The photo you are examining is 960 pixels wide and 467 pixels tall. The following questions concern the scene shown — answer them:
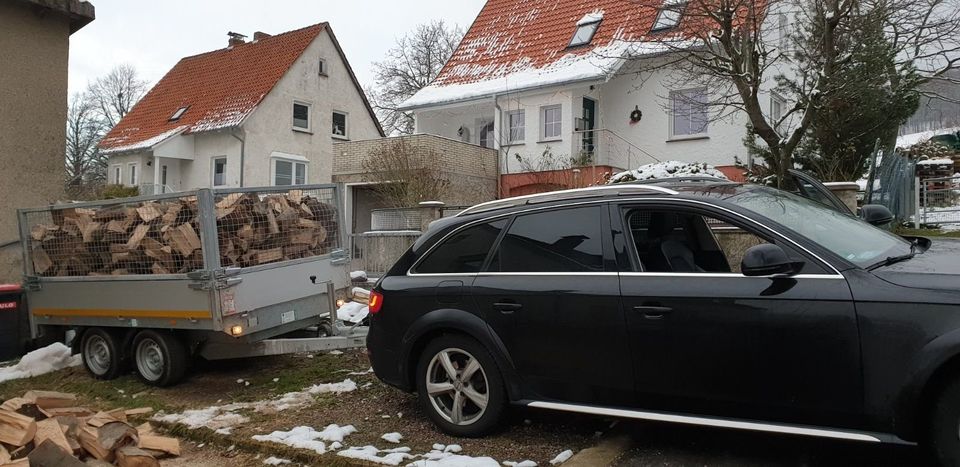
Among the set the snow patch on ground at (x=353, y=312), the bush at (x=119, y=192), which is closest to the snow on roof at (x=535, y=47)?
the snow patch on ground at (x=353, y=312)

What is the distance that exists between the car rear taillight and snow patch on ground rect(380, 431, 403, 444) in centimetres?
90

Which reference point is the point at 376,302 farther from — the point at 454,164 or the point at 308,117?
the point at 308,117

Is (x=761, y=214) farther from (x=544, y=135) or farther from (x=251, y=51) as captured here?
(x=251, y=51)

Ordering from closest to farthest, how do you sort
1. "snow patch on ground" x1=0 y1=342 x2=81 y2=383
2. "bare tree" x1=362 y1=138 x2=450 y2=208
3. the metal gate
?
1. "snow patch on ground" x1=0 y1=342 x2=81 y2=383
2. the metal gate
3. "bare tree" x1=362 y1=138 x2=450 y2=208

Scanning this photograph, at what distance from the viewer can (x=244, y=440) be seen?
4.95 m

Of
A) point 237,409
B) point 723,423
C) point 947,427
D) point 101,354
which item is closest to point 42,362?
point 101,354

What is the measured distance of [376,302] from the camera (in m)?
5.29

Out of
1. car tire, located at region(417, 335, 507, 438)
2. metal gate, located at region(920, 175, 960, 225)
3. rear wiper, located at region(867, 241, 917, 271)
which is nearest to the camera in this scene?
Answer: rear wiper, located at region(867, 241, 917, 271)

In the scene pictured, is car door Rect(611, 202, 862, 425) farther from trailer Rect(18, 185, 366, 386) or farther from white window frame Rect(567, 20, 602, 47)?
white window frame Rect(567, 20, 602, 47)

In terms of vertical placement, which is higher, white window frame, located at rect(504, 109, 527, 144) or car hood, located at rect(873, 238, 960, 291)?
white window frame, located at rect(504, 109, 527, 144)

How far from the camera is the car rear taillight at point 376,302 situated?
5.25 m

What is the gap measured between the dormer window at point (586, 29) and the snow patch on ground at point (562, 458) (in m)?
17.2

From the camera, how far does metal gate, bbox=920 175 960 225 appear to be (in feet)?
42.7

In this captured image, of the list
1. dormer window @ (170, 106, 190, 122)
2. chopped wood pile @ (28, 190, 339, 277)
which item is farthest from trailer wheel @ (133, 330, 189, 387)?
dormer window @ (170, 106, 190, 122)
